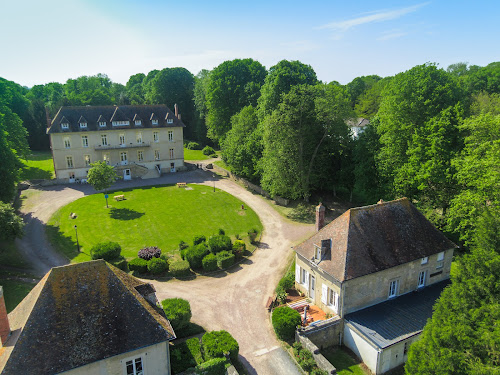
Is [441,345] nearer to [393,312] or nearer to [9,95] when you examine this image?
[393,312]

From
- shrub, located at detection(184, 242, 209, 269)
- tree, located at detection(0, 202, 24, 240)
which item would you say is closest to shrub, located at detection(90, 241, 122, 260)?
shrub, located at detection(184, 242, 209, 269)

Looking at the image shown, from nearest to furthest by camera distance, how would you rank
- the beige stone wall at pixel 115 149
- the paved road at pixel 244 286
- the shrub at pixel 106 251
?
the paved road at pixel 244 286 < the shrub at pixel 106 251 < the beige stone wall at pixel 115 149

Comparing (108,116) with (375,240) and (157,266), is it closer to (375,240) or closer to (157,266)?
(157,266)

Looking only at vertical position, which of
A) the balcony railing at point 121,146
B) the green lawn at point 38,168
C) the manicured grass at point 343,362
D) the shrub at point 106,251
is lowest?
the manicured grass at point 343,362

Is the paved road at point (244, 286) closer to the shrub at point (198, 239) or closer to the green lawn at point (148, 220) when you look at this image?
the green lawn at point (148, 220)

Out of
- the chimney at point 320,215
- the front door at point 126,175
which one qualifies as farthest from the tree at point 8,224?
the front door at point 126,175

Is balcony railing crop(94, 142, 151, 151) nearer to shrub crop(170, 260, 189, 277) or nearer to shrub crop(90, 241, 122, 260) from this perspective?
shrub crop(90, 241, 122, 260)
